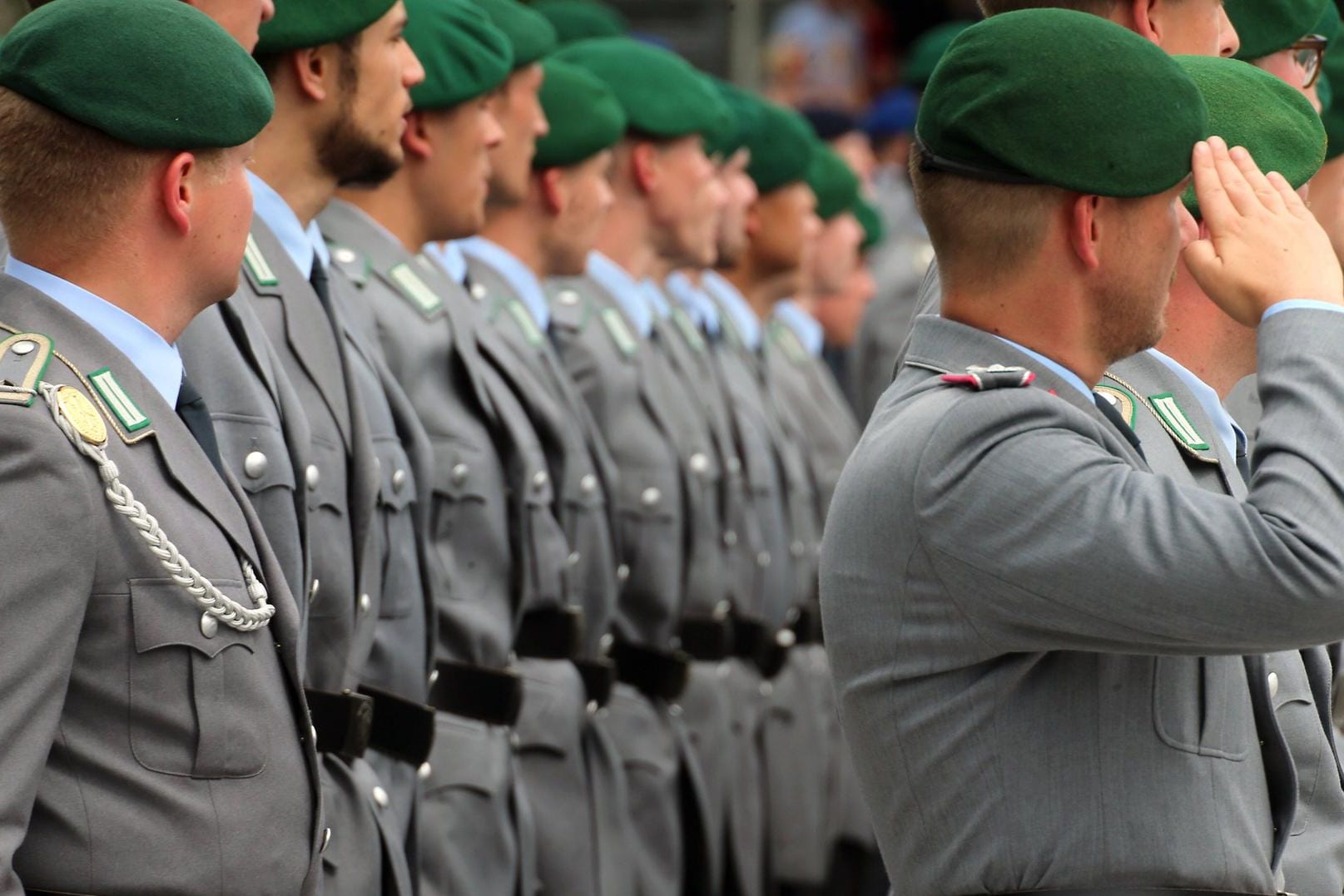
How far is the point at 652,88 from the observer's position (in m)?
6.55

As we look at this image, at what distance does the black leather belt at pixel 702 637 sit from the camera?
20.2ft

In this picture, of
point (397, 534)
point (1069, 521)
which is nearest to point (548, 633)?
point (397, 534)

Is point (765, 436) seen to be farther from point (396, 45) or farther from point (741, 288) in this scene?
point (396, 45)

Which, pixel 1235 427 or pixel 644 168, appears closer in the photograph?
pixel 1235 427

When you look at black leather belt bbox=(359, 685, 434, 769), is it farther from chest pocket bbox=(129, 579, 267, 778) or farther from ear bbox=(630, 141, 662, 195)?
ear bbox=(630, 141, 662, 195)

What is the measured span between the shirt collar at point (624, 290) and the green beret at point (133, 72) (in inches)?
132

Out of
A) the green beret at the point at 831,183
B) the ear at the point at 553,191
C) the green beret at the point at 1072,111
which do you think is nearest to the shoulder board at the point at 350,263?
the ear at the point at 553,191

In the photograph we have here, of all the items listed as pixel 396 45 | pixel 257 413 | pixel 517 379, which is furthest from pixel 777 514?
pixel 257 413

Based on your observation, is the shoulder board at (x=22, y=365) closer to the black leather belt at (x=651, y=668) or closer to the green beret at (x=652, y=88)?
the black leather belt at (x=651, y=668)

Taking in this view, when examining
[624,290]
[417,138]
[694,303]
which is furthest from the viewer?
[694,303]

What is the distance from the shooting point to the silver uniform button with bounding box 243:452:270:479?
3.30 m

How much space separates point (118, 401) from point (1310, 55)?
2.44 meters

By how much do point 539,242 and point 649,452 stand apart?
614 mm

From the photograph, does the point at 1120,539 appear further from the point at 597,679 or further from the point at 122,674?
the point at 597,679
